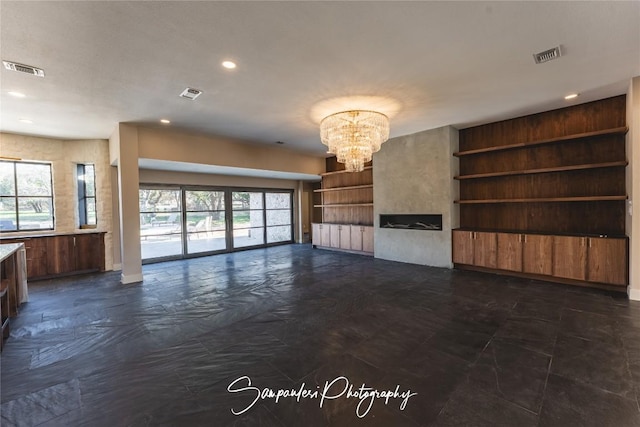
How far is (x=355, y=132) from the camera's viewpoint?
437cm

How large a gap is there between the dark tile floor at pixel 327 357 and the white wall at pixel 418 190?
5.25ft

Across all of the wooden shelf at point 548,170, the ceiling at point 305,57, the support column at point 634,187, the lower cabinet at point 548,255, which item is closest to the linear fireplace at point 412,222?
the lower cabinet at point 548,255

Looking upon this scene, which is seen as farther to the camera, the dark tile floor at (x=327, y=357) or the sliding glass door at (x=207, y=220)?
the sliding glass door at (x=207, y=220)

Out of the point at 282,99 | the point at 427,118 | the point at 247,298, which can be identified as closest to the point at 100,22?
the point at 282,99

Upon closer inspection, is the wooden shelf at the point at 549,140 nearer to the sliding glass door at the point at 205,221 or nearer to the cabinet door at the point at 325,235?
the cabinet door at the point at 325,235

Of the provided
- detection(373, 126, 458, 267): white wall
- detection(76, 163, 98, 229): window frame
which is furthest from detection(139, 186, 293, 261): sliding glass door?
detection(373, 126, 458, 267): white wall

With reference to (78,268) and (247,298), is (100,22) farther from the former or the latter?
(78,268)

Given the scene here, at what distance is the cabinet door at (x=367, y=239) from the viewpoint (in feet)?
25.1

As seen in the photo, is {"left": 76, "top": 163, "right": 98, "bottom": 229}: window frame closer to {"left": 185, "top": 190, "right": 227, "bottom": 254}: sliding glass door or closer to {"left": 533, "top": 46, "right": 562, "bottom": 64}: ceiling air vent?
{"left": 185, "top": 190, "right": 227, "bottom": 254}: sliding glass door

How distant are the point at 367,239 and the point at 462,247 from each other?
2643mm

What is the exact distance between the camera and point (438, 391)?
203 centimetres

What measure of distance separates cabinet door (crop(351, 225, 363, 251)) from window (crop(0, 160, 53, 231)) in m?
7.47

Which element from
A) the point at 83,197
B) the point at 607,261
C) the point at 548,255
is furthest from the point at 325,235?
the point at 83,197

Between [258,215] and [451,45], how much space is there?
7.89 meters
